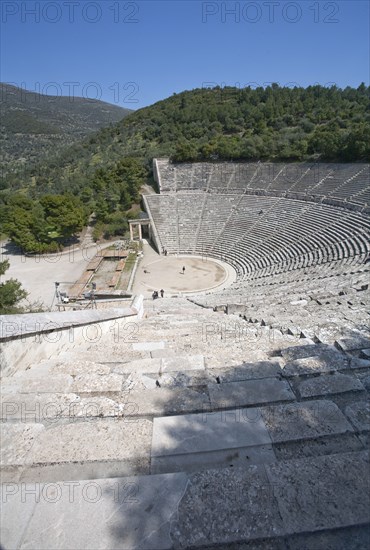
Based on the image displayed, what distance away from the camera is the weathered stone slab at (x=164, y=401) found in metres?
2.58

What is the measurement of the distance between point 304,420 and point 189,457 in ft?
2.92

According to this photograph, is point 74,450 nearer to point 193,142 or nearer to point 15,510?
point 15,510

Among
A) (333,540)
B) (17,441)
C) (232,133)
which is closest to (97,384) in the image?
(17,441)

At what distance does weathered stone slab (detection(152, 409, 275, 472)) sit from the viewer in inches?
81.1

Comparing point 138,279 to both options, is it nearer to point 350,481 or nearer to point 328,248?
point 328,248

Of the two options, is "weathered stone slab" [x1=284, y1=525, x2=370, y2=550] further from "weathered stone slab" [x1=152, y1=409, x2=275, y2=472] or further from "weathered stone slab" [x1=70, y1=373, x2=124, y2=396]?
"weathered stone slab" [x1=70, y1=373, x2=124, y2=396]

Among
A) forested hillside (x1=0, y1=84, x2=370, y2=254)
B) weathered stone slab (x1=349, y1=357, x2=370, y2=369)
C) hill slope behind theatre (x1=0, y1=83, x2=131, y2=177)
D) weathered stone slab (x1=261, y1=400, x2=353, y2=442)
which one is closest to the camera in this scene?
weathered stone slab (x1=261, y1=400, x2=353, y2=442)

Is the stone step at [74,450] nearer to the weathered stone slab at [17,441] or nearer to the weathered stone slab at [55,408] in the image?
the weathered stone slab at [17,441]

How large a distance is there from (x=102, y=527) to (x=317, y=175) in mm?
28695

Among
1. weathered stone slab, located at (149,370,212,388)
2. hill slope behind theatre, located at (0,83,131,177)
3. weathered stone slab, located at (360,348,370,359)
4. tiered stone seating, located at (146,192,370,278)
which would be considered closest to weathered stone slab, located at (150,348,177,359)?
weathered stone slab, located at (149,370,212,388)

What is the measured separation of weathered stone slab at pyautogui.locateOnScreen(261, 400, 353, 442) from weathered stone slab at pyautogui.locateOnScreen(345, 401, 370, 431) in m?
0.07

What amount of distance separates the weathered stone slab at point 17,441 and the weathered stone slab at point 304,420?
1.65 metres

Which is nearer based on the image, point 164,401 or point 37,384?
point 164,401

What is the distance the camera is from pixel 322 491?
5.64 feet
